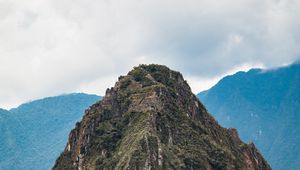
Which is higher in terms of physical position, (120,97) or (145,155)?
(120,97)

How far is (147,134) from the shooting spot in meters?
151

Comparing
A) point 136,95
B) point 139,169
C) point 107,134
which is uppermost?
point 136,95

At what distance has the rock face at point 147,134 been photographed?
150 metres

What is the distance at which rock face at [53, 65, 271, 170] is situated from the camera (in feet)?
490

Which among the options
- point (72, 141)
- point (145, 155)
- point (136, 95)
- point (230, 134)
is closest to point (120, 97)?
point (136, 95)

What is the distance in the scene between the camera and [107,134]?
162 meters

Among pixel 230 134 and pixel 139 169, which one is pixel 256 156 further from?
pixel 139 169

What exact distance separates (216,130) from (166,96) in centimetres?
2514

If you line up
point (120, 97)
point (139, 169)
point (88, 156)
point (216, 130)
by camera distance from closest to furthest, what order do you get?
point (139, 169)
point (88, 156)
point (120, 97)
point (216, 130)

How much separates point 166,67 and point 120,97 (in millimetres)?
24076

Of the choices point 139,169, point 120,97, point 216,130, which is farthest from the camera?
point 216,130

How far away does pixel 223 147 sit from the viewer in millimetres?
177000

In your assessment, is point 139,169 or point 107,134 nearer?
point 139,169

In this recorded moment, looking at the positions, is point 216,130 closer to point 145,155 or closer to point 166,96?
point 166,96
